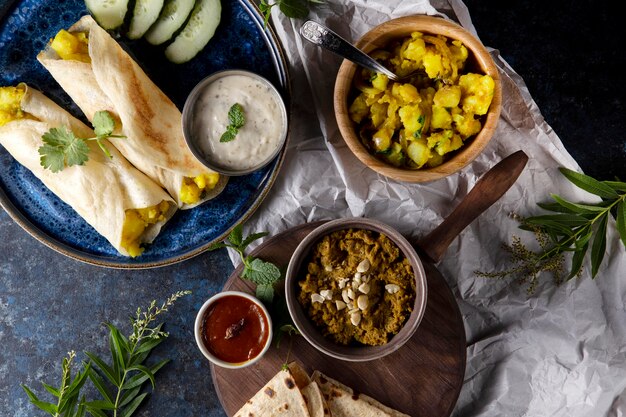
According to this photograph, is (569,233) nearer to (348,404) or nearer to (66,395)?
(348,404)

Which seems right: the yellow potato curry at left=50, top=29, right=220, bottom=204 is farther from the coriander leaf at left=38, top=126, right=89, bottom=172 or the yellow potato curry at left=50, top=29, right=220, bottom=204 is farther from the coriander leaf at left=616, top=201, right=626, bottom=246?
the coriander leaf at left=616, top=201, right=626, bottom=246

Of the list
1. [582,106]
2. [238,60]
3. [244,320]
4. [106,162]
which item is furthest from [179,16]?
A: [582,106]

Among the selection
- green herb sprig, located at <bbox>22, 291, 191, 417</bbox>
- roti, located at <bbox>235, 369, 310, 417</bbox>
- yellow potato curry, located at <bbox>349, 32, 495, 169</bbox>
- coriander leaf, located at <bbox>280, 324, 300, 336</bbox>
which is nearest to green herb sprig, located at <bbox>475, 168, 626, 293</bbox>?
yellow potato curry, located at <bbox>349, 32, 495, 169</bbox>

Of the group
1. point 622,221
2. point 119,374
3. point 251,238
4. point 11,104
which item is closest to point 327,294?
point 251,238

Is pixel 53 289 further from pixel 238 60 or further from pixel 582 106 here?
pixel 582 106

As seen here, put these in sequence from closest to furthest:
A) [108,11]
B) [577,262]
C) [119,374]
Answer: [108,11]
[577,262]
[119,374]

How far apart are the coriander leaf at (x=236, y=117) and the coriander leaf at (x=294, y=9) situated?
0.52 metres

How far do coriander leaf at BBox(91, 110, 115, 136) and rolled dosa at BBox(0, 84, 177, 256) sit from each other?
0.54ft

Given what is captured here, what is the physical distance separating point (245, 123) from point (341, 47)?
54cm

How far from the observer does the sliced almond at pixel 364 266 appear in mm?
2621

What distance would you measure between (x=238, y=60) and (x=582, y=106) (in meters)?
1.76

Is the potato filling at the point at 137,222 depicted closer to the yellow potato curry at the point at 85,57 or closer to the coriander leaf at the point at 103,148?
the yellow potato curry at the point at 85,57

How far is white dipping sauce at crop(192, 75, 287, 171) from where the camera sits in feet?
8.96

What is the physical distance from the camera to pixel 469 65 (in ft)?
8.76
